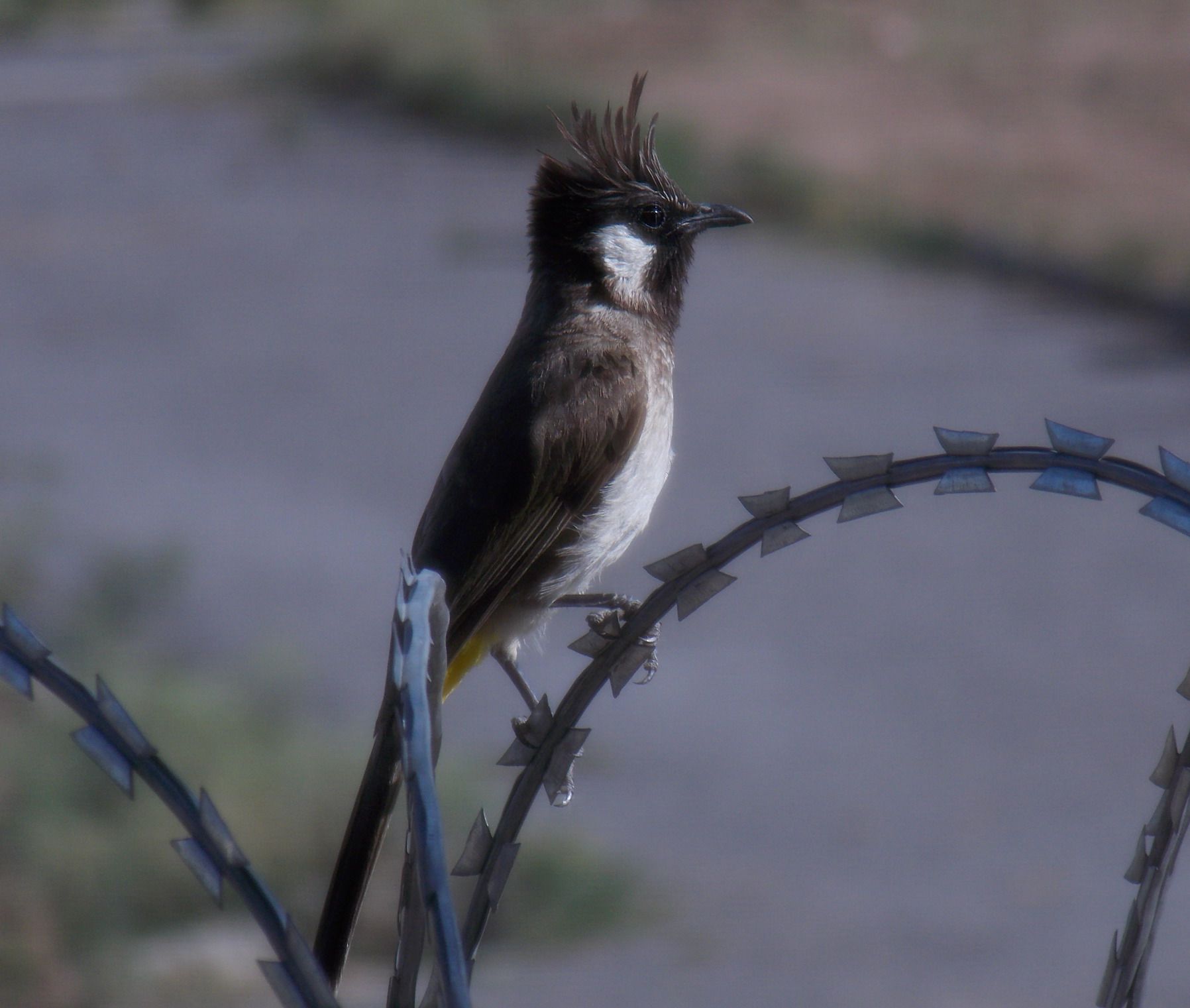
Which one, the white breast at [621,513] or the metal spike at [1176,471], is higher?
the white breast at [621,513]

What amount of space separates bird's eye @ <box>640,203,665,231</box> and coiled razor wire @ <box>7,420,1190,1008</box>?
168cm

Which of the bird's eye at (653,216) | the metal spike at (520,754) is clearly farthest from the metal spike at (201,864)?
the bird's eye at (653,216)

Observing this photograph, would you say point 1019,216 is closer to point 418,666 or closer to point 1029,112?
point 1029,112

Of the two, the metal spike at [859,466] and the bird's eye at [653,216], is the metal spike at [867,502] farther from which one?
the bird's eye at [653,216]

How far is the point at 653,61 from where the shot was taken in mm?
18703

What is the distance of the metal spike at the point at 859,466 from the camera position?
1532 mm

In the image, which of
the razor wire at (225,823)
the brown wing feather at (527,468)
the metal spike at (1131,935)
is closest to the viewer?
the razor wire at (225,823)

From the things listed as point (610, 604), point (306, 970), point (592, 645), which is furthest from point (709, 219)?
point (306, 970)

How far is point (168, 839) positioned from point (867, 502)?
125 inches

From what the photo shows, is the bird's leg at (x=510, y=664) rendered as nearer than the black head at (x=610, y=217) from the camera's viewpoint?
Yes

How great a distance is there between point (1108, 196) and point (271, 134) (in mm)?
8980

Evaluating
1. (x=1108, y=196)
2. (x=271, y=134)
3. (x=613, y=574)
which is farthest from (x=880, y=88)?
(x=613, y=574)

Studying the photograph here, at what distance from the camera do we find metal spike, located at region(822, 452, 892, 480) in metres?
1.53

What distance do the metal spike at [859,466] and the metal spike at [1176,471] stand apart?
0.23 meters
